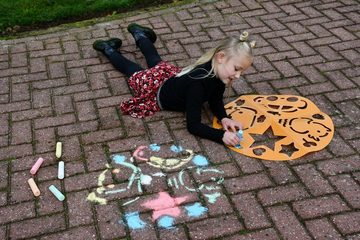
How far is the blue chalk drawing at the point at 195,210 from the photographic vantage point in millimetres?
2898

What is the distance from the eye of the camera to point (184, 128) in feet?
12.0

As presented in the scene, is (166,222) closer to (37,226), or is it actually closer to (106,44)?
(37,226)

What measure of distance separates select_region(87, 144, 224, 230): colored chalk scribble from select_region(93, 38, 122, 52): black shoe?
156 cm

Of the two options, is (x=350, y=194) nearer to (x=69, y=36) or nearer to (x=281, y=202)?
(x=281, y=202)

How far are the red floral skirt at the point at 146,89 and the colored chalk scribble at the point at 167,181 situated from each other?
1.53 feet

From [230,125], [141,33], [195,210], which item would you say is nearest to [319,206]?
[195,210]

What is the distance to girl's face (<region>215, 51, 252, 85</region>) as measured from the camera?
3291 millimetres

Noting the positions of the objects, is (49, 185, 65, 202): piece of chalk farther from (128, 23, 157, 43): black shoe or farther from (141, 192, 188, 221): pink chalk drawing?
(128, 23, 157, 43): black shoe

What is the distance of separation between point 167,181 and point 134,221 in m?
0.41

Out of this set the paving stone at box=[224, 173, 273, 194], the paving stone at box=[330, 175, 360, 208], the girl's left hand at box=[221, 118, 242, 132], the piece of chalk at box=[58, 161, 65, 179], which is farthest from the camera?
the girl's left hand at box=[221, 118, 242, 132]

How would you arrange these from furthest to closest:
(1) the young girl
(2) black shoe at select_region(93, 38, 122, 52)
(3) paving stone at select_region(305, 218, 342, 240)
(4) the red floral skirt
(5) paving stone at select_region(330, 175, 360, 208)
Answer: (2) black shoe at select_region(93, 38, 122, 52) < (4) the red floral skirt < (1) the young girl < (5) paving stone at select_region(330, 175, 360, 208) < (3) paving stone at select_region(305, 218, 342, 240)

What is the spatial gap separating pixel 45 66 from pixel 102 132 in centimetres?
137

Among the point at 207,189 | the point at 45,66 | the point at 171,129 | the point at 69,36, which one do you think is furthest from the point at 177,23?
the point at 207,189

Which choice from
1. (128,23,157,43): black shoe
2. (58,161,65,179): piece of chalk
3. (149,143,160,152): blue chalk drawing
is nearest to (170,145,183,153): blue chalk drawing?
(149,143,160,152): blue chalk drawing
